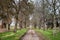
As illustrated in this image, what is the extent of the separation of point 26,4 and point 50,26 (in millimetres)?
43334

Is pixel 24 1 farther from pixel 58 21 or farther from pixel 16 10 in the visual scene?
pixel 58 21

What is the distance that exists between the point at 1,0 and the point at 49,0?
870 inches

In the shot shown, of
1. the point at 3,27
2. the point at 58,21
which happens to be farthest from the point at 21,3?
the point at 58,21

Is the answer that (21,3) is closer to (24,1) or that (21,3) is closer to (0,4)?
(24,1)

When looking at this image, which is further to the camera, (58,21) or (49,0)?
(58,21)

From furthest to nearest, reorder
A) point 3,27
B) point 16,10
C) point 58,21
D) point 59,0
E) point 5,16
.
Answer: point 58,21 → point 3,27 → point 16,10 → point 59,0 → point 5,16

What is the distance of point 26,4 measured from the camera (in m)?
47.8

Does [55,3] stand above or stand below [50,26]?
above

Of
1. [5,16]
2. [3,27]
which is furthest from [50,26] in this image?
[5,16]

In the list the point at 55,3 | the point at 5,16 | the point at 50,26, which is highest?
the point at 55,3

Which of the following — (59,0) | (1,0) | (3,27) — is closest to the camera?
(1,0)

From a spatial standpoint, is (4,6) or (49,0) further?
(49,0)

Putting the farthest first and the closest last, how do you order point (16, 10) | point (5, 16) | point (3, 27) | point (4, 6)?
point (3, 27)
point (16, 10)
point (5, 16)
point (4, 6)

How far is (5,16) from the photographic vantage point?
3522cm
